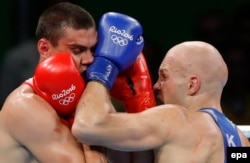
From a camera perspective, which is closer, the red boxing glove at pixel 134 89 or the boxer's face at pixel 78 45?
the boxer's face at pixel 78 45

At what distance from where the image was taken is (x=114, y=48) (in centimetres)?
322

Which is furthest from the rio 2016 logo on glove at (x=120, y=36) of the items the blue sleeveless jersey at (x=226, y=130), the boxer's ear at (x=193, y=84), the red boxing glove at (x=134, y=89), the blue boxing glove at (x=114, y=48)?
the blue sleeveless jersey at (x=226, y=130)

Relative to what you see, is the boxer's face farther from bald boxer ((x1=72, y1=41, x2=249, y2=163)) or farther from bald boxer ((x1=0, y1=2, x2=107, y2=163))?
bald boxer ((x1=72, y1=41, x2=249, y2=163))

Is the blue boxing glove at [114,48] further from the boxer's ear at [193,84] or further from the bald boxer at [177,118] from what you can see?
the boxer's ear at [193,84]

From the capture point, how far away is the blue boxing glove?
3.17m

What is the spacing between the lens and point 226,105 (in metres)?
4.94

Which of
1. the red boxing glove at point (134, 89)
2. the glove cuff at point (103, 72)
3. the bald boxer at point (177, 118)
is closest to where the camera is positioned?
the bald boxer at point (177, 118)

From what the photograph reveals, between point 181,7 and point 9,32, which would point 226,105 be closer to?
point 181,7

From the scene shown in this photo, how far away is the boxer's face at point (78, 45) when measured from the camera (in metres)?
3.19

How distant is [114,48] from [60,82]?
0.96ft

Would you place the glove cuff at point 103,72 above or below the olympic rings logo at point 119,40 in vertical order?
below

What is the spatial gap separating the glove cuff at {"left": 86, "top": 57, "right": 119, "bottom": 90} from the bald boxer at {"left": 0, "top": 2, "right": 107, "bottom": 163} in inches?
1.9

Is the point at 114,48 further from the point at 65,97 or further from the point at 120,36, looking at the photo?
the point at 65,97

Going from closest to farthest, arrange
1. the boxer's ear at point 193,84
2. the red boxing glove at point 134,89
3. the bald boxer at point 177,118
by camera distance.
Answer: the bald boxer at point 177,118
the boxer's ear at point 193,84
the red boxing glove at point 134,89
